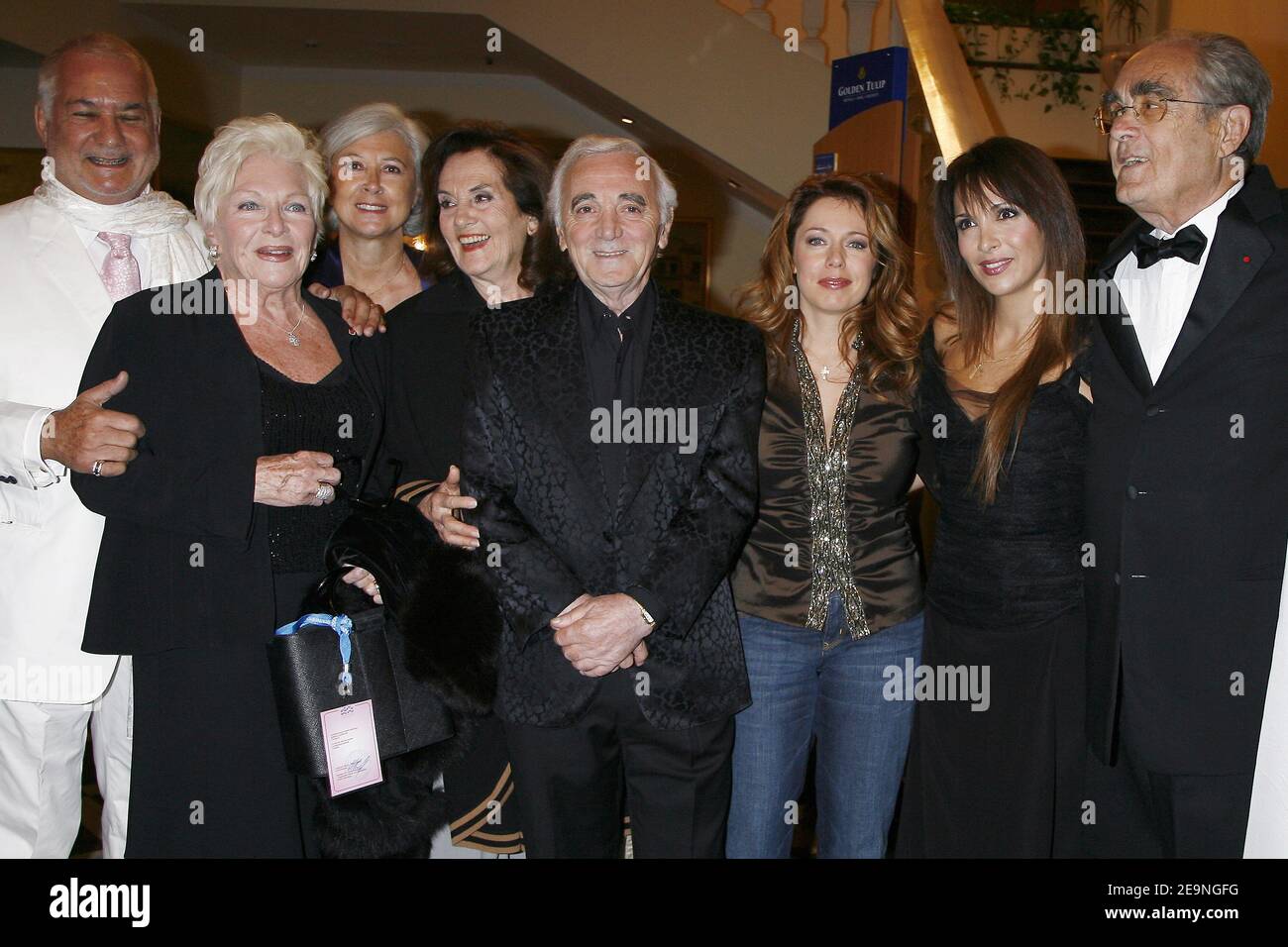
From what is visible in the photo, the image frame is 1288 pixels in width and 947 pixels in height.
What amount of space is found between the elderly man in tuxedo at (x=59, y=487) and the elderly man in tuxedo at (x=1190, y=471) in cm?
174

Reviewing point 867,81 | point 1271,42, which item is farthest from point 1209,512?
point 1271,42

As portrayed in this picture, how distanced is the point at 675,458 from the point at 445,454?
0.71m

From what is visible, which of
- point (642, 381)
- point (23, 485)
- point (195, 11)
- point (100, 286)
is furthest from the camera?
point (195, 11)

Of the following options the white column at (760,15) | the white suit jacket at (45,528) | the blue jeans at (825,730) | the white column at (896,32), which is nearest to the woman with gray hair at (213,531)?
the white suit jacket at (45,528)

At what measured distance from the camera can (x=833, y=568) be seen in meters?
2.44

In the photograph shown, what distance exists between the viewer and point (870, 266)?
254 centimetres

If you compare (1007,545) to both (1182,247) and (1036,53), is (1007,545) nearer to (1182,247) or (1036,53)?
(1182,247)

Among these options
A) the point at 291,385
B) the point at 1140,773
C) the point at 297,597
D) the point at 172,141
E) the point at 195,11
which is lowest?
the point at 1140,773

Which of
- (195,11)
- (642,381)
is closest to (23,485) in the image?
(642,381)

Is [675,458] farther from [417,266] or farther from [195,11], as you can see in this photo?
[195,11]

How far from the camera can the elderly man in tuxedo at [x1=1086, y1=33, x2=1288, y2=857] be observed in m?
2.05

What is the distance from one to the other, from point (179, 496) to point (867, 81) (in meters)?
4.63

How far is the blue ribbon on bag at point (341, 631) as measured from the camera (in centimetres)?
218

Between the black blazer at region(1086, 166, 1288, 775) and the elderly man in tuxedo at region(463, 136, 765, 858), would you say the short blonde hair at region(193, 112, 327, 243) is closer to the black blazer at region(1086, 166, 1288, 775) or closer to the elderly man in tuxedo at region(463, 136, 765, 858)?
the elderly man in tuxedo at region(463, 136, 765, 858)
